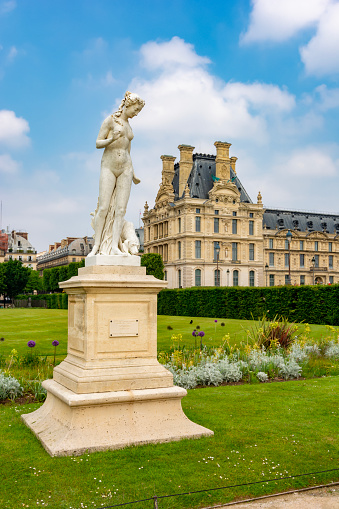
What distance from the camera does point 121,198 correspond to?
6293 millimetres

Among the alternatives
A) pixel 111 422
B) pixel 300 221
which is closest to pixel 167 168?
pixel 300 221

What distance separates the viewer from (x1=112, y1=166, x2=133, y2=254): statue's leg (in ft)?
20.5

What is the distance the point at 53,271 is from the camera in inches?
2995

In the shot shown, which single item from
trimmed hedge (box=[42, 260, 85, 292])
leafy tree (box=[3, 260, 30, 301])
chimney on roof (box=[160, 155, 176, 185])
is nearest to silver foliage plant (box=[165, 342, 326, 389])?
trimmed hedge (box=[42, 260, 85, 292])

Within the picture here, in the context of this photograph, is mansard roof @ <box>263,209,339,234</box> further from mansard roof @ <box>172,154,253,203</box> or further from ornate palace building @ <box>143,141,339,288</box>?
mansard roof @ <box>172,154,253,203</box>

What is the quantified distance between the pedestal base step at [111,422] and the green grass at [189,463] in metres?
0.14

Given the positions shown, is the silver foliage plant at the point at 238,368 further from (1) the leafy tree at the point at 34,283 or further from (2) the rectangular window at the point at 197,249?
(1) the leafy tree at the point at 34,283

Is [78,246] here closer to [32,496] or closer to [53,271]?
[53,271]

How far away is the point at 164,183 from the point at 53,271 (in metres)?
23.0

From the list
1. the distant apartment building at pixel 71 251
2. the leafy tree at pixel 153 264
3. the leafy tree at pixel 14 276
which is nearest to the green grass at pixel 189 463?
the leafy tree at pixel 153 264

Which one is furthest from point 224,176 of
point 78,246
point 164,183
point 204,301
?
point 78,246

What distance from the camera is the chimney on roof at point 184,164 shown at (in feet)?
213

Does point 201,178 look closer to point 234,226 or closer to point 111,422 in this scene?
point 234,226

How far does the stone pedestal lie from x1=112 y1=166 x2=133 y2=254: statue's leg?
473 mm
